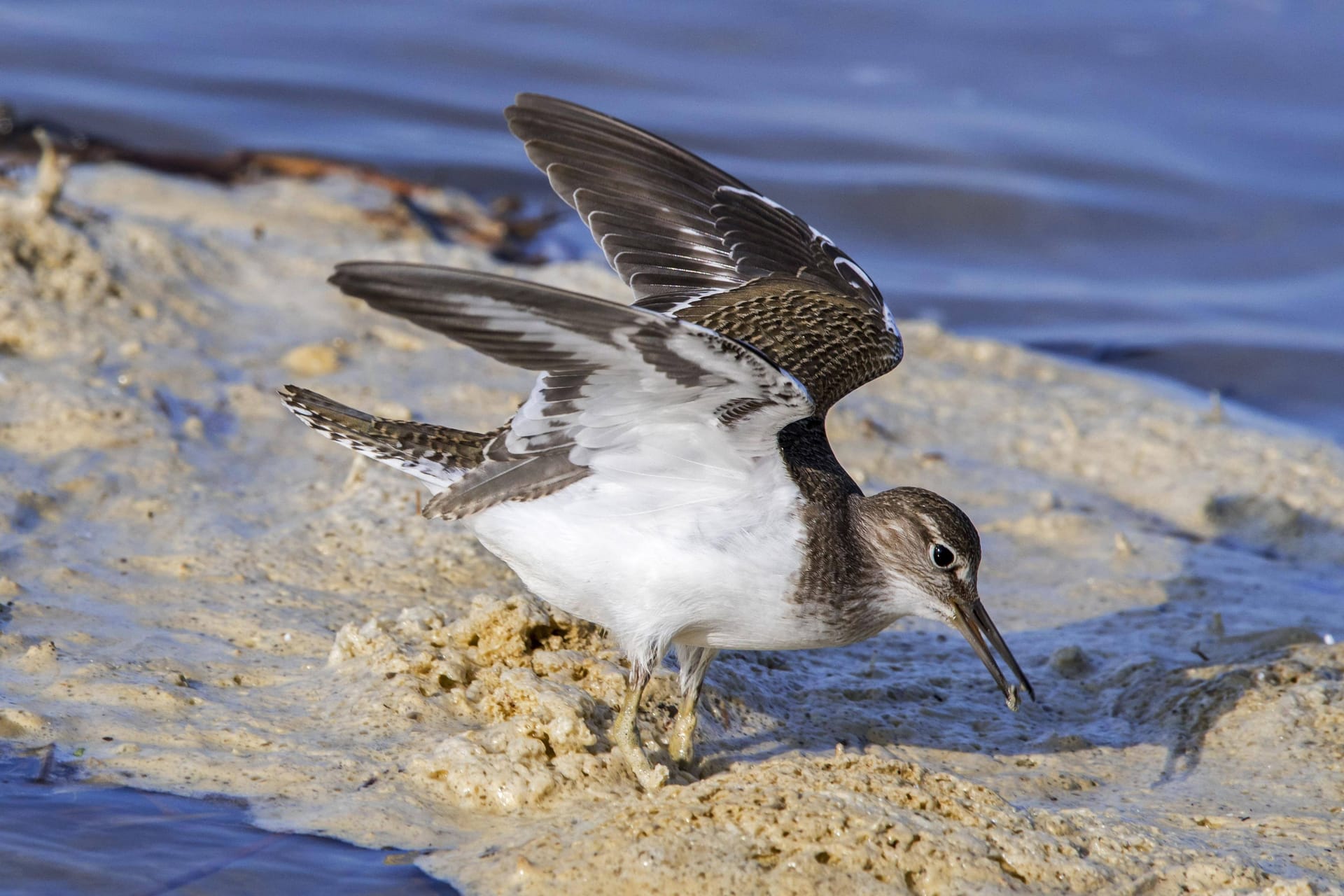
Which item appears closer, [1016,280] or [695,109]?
[1016,280]

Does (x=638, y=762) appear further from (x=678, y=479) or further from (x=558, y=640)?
(x=678, y=479)

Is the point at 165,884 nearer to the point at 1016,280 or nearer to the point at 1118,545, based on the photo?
the point at 1118,545

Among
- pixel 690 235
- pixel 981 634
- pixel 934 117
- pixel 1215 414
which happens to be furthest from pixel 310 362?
pixel 934 117

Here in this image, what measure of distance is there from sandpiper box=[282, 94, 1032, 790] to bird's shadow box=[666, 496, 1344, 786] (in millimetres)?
342

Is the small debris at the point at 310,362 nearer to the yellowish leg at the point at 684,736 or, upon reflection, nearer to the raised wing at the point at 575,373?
the raised wing at the point at 575,373

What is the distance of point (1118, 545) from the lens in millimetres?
5840

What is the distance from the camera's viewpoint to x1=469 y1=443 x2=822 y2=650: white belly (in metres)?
3.76

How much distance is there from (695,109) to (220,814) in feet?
29.1

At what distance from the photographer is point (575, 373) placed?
3.51 metres

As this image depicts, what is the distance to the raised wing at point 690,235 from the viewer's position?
470cm

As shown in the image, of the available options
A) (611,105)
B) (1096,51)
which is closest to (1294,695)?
(611,105)

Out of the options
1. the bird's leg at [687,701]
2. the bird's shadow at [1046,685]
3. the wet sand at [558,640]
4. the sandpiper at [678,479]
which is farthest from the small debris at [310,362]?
the bird's leg at [687,701]

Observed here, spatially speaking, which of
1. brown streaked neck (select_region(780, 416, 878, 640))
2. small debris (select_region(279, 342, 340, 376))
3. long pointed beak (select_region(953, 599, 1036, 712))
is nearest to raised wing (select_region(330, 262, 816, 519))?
brown streaked neck (select_region(780, 416, 878, 640))

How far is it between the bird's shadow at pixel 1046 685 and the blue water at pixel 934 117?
12.1 feet
